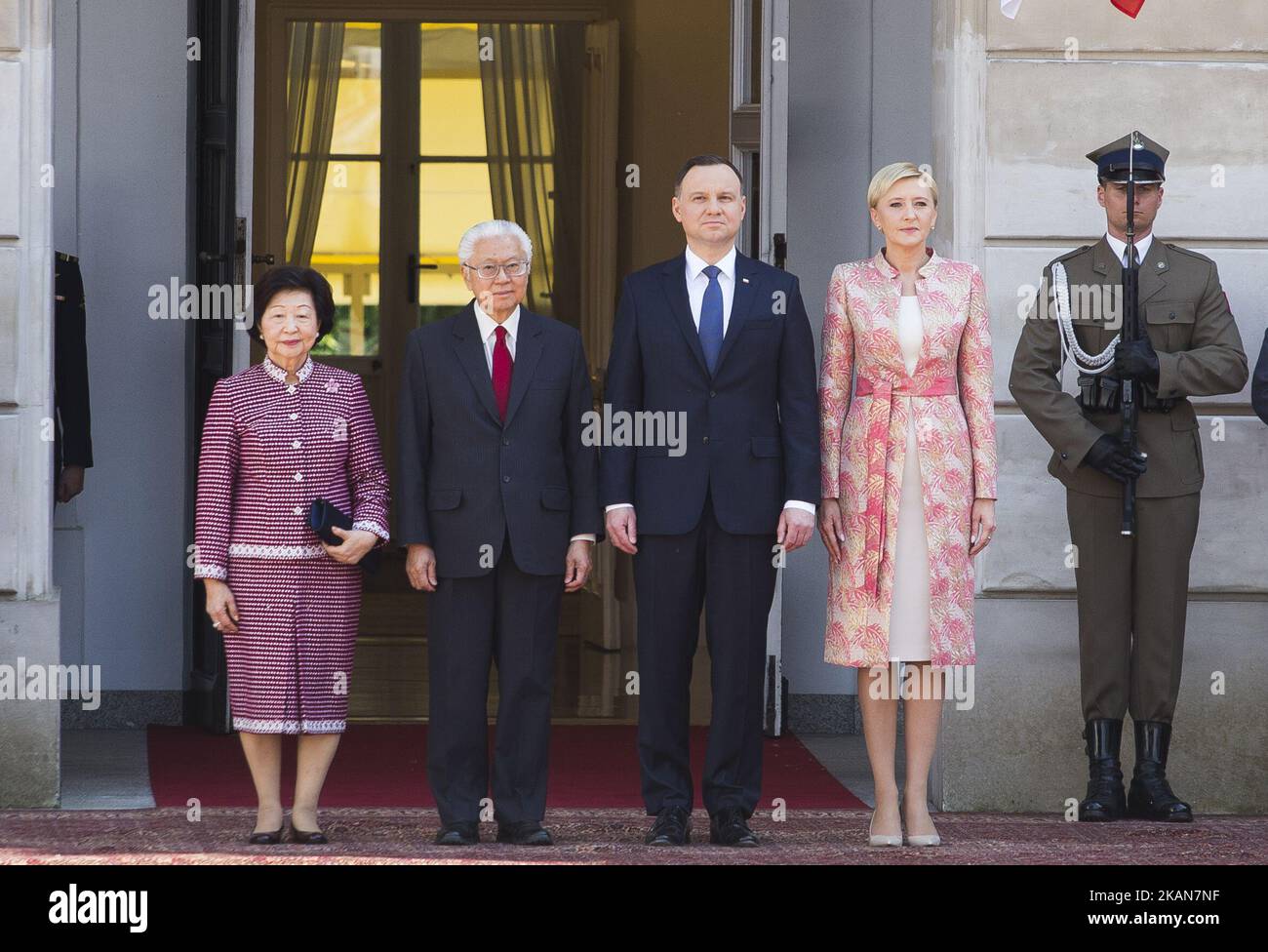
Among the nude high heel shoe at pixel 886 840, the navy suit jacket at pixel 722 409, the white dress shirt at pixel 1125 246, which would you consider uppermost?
the white dress shirt at pixel 1125 246

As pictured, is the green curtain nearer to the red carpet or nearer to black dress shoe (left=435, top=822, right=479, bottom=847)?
the red carpet

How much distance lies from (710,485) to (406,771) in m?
2.07

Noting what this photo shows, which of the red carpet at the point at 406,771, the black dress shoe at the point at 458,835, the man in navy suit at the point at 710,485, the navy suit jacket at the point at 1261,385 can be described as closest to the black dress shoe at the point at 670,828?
the man in navy suit at the point at 710,485

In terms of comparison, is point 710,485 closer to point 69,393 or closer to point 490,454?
point 490,454

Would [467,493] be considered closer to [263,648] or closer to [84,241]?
[263,648]

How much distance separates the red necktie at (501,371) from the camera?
17.4 ft

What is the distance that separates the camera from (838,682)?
7.95m

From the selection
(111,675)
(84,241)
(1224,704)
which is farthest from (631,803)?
(84,241)

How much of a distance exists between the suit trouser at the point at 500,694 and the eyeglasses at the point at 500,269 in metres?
0.72

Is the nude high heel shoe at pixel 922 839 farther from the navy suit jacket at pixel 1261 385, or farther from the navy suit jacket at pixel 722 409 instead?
the navy suit jacket at pixel 1261 385

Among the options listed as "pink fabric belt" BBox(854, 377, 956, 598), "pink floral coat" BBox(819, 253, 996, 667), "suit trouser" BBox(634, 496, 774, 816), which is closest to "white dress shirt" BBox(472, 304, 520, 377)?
"suit trouser" BBox(634, 496, 774, 816)

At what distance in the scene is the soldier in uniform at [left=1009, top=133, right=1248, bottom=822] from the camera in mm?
5863

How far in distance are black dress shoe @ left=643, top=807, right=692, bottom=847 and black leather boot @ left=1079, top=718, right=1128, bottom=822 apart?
4.48 feet

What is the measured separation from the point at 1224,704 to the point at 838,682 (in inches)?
79.3
